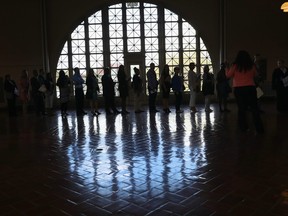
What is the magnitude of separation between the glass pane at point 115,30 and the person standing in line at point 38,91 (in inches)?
182

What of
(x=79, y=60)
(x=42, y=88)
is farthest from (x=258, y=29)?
(x=42, y=88)

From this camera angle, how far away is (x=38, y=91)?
1230cm

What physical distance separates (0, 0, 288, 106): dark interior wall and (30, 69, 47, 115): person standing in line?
10.4ft

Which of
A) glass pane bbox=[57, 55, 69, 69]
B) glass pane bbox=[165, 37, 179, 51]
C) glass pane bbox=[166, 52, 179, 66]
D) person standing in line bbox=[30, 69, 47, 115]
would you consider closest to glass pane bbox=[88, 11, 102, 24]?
glass pane bbox=[57, 55, 69, 69]

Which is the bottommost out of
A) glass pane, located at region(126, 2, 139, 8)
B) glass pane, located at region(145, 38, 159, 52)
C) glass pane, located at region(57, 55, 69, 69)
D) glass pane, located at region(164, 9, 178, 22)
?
glass pane, located at region(57, 55, 69, 69)

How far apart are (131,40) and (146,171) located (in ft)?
38.8

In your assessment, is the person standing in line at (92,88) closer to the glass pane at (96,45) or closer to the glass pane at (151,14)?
the glass pane at (96,45)

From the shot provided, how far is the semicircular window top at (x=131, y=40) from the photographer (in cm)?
1599

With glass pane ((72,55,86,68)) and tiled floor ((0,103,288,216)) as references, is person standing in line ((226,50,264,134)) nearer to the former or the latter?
tiled floor ((0,103,288,216))

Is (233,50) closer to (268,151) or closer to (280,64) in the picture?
(280,64)

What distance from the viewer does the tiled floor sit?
367 cm

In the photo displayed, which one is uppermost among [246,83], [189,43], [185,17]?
[185,17]

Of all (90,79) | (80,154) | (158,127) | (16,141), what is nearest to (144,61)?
(90,79)

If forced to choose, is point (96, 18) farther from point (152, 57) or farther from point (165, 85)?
point (165, 85)
